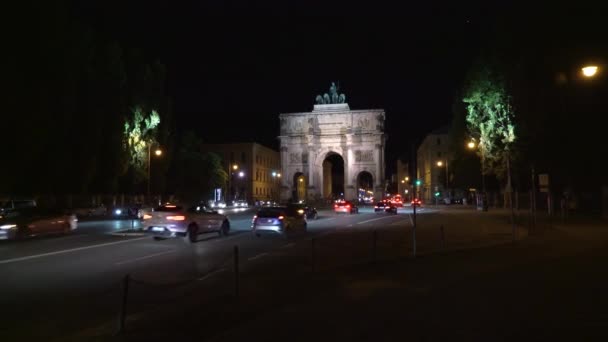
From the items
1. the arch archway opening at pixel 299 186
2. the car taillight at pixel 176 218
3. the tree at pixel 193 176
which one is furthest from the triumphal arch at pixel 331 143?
the car taillight at pixel 176 218

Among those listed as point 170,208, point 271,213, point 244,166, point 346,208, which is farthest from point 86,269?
point 244,166

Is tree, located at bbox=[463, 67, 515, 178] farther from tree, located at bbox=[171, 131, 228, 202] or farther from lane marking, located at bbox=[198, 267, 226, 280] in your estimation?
tree, located at bbox=[171, 131, 228, 202]

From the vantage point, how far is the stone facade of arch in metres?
108

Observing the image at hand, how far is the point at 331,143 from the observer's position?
109438 mm

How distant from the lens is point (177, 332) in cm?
793

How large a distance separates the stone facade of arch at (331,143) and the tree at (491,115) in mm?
52643

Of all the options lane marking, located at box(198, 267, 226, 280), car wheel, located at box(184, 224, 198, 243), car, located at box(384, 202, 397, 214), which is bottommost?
lane marking, located at box(198, 267, 226, 280)

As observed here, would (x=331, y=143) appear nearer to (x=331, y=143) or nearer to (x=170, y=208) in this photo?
(x=331, y=143)

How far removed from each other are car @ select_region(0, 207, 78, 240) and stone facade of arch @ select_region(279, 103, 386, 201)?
79856mm

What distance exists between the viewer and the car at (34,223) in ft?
76.5

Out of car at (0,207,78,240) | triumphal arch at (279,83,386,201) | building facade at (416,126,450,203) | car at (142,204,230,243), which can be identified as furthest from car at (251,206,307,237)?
building facade at (416,126,450,203)

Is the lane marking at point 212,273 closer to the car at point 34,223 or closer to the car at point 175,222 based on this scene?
the car at point 175,222

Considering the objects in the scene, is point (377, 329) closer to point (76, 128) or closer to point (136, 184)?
point (76, 128)

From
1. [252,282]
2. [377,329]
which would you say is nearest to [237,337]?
[377,329]
